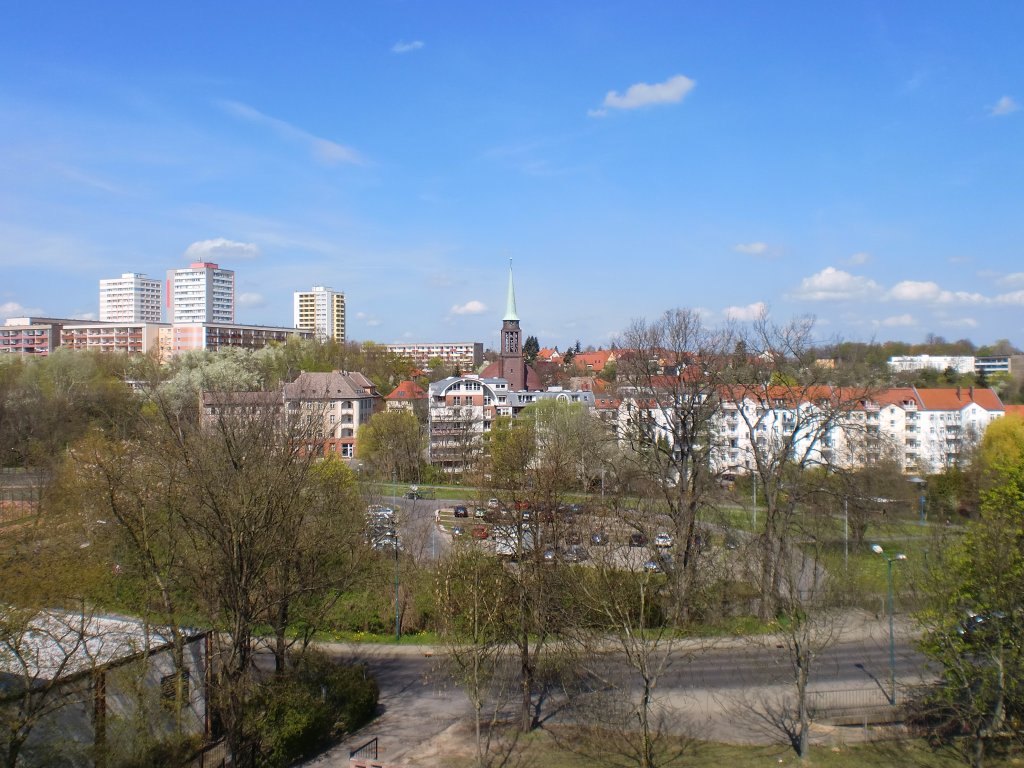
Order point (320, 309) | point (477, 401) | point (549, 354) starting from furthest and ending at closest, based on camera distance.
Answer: point (320, 309)
point (549, 354)
point (477, 401)

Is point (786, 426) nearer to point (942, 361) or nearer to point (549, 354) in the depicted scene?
point (942, 361)

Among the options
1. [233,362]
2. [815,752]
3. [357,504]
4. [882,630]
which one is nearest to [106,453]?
[357,504]

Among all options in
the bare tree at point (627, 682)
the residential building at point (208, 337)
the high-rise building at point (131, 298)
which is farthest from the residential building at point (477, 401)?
the high-rise building at point (131, 298)

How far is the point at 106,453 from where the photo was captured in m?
25.5

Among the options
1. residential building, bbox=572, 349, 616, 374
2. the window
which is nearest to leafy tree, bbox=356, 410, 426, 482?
the window

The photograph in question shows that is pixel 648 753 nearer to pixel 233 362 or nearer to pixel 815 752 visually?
pixel 815 752

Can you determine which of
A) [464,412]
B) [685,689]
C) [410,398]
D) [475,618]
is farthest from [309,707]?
[410,398]

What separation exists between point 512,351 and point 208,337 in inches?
2308

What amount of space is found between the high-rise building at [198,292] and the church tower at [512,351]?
103 meters

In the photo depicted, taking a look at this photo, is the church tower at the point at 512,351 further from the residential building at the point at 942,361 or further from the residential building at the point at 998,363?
the residential building at the point at 998,363

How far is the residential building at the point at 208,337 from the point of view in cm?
12131

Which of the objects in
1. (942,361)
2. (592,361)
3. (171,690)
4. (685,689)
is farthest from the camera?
(592,361)

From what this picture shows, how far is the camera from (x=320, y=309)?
195 metres

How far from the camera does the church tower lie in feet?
285
